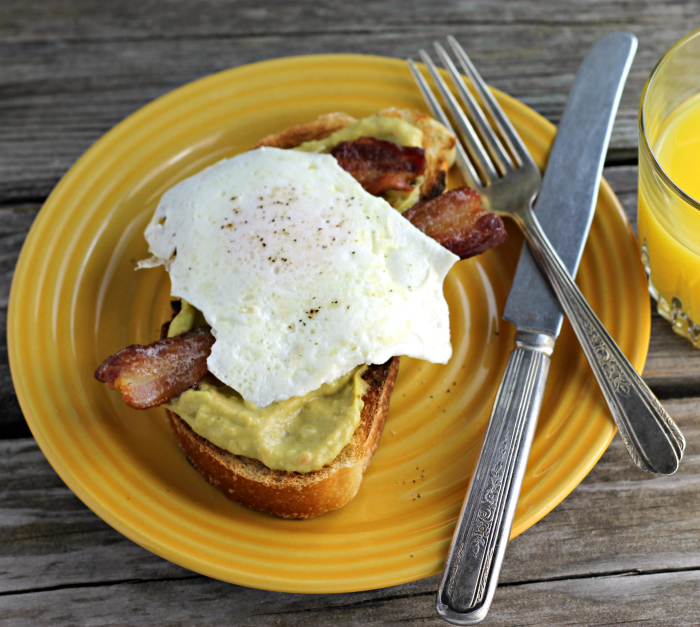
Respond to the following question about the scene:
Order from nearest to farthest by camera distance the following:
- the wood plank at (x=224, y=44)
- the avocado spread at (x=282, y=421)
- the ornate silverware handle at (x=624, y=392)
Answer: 1. the avocado spread at (x=282, y=421)
2. the ornate silverware handle at (x=624, y=392)
3. the wood plank at (x=224, y=44)

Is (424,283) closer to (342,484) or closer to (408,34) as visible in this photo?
(342,484)

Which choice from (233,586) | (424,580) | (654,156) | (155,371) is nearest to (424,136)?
(654,156)

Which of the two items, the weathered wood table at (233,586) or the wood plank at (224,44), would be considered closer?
the weathered wood table at (233,586)

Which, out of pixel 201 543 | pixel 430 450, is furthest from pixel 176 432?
pixel 430 450

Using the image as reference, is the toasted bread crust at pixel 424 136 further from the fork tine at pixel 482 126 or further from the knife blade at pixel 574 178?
the knife blade at pixel 574 178

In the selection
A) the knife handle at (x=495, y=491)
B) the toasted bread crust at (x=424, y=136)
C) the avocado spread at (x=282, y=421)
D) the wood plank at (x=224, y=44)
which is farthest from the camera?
the wood plank at (x=224, y=44)

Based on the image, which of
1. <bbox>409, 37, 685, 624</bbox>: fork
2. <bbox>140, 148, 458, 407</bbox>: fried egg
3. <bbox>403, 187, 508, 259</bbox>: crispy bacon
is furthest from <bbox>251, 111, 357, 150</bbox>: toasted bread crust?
<bbox>403, 187, 508, 259</bbox>: crispy bacon

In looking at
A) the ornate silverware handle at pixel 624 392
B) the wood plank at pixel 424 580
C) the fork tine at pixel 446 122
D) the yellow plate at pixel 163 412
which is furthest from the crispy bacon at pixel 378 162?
the wood plank at pixel 424 580
